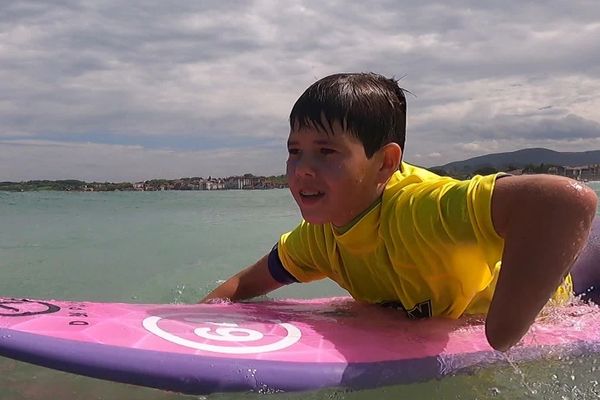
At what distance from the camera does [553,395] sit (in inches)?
69.5

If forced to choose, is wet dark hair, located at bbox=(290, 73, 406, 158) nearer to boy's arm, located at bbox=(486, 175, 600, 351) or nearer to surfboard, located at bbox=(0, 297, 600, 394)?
boy's arm, located at bbox=(486, 175, 600, 351)

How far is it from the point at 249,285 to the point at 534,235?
1.41m

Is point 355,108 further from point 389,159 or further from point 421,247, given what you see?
point 421,247

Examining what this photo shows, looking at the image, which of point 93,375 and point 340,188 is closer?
point 93,375

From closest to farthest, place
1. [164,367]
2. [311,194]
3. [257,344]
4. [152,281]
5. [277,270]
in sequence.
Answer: [164,367], [257,344], [311,194], [277,270], [152,281]

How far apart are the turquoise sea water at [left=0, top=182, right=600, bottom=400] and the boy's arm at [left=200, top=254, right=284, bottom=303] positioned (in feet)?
3.10

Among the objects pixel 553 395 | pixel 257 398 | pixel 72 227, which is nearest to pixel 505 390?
pixel 553 395

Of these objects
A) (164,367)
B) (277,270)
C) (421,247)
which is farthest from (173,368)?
(277,270)

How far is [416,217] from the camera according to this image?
5.79 ft

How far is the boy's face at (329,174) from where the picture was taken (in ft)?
5.94

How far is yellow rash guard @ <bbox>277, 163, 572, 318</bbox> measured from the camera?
65.6 inches

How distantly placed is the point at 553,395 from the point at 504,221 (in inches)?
22.2

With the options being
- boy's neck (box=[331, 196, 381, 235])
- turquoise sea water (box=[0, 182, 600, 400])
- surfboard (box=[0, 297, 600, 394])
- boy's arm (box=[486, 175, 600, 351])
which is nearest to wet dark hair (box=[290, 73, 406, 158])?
boy's neck (box=[331, 196, 381, 235])

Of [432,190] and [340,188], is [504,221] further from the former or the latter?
[340,188]
